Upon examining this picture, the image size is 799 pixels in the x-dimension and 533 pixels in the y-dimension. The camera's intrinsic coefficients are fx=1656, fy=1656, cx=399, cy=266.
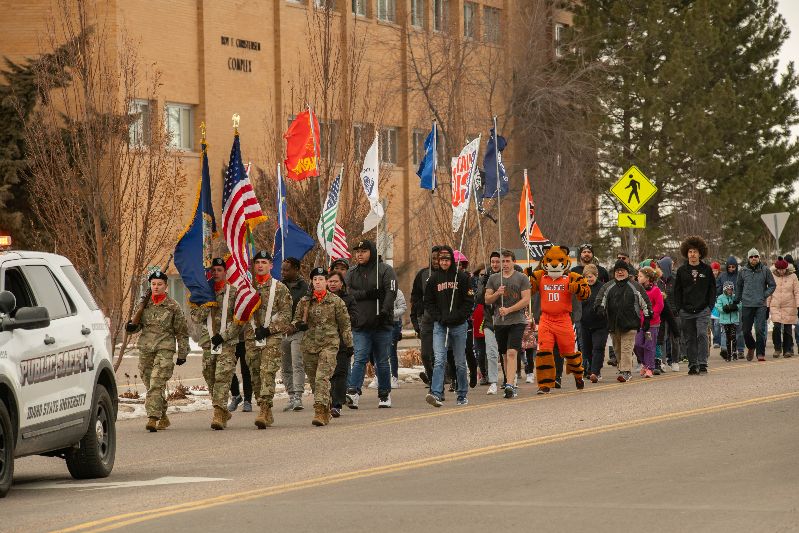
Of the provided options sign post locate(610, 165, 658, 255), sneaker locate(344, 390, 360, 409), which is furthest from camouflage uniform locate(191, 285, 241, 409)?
sign post locate(610, 165, 658, 255)

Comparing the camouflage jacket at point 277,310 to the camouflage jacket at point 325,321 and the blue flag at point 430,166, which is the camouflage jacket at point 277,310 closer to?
the camouflage jacket at point 325,321

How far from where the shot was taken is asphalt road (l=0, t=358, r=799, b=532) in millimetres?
10352

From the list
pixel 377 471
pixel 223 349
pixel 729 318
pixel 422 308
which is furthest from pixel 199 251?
pixel 729 318

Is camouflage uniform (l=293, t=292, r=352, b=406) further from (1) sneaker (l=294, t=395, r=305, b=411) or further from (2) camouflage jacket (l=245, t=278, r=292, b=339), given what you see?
(1) sneaker (l=294, t=395, r=305, b=411)

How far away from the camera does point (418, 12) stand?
55.3m

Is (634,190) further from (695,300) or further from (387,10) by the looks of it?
(387,10)

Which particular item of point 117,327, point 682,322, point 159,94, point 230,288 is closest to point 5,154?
point 159,94

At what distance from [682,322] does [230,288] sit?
9538mm

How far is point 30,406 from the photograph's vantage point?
1255 centimetres

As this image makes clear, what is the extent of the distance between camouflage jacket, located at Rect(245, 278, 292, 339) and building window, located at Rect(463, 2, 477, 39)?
34265mm

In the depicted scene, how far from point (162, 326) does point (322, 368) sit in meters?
1.85

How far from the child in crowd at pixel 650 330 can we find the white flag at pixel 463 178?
121 inches

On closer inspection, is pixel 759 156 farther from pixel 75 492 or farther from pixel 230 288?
pixel 75 492

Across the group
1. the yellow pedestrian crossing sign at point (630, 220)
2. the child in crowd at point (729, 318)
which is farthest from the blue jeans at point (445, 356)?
the yellow pedestrian crossing sign at point (630, 220)
